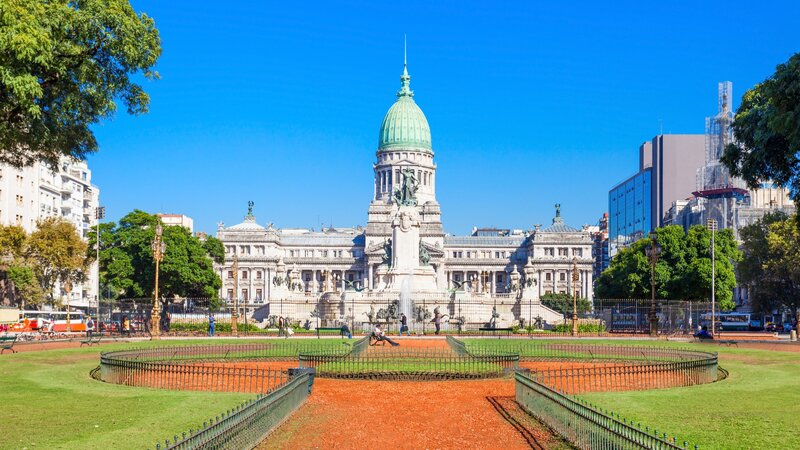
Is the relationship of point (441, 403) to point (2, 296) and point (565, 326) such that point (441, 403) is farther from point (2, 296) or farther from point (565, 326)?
point (2, 296)

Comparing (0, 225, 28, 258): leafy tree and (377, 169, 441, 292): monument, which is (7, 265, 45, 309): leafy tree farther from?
(377, 169, 441, 292): monument

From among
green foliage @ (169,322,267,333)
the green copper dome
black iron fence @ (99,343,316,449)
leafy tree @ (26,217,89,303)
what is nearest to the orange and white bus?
leafy tree @ (26,217,89,303)

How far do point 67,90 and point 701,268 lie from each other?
66491 millimetres

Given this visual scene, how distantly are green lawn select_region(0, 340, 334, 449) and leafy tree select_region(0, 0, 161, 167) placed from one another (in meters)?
6.80

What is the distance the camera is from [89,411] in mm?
18469

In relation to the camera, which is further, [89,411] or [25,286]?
[25,286]

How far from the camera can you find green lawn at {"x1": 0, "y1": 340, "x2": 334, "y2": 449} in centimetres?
1530

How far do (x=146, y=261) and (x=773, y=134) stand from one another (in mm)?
66094

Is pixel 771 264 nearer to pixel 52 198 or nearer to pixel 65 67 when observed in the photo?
pixel 65 67

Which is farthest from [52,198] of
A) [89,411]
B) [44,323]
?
[89,411]

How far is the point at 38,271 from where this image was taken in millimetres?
72312

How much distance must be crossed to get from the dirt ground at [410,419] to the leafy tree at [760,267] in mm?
64755

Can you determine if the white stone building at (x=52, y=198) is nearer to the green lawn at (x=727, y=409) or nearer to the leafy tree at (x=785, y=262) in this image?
the green lawn at (x=727, y=409)

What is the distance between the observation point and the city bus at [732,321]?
284ft
